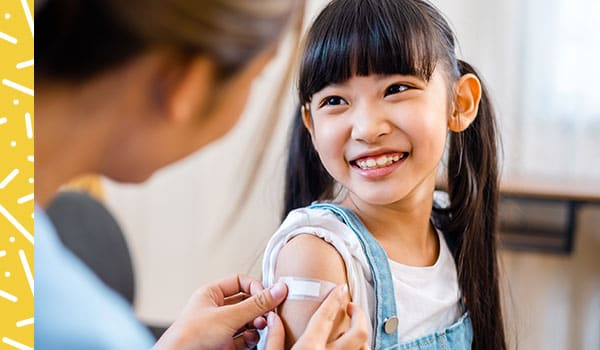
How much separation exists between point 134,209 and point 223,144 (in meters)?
0.24

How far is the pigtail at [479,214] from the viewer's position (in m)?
1.17

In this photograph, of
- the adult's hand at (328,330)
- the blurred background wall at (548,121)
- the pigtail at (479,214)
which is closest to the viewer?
the adult's hand at (328,330)

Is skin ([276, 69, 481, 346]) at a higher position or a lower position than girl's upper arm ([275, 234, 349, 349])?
higher

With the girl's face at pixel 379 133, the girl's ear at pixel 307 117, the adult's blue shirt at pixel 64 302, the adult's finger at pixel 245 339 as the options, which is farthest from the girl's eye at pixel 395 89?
the adult's blue shirt at pixel 64 302

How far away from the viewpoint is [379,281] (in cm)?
96

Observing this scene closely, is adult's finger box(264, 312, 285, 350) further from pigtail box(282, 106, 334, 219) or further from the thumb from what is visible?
pigtail box(282, 106, 334, 219)

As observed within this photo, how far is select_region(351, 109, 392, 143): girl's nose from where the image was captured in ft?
2.99

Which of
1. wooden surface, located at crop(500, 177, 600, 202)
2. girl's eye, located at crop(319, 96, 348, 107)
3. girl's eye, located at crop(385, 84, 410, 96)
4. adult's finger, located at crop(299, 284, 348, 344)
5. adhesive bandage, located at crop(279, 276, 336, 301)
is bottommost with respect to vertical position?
wooden surface, located at crop(500, 177, 600, 202)

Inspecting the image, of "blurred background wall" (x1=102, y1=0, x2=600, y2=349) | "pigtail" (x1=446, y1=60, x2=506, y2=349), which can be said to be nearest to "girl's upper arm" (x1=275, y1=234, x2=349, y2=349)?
"pigtail" (x1=446, y1=60, x2=506, y2=349)

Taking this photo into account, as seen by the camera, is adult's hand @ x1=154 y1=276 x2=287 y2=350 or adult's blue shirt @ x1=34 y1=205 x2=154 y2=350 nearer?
adult's hand @ x1=154 y1=276 x2=287 y2=350

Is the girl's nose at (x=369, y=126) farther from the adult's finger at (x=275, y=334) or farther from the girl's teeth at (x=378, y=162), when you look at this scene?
the adult's finger at (x=275, y=334)

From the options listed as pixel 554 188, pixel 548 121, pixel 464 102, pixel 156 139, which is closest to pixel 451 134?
pixel 464 102

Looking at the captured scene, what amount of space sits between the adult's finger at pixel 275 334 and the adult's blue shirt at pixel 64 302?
0.36 metres

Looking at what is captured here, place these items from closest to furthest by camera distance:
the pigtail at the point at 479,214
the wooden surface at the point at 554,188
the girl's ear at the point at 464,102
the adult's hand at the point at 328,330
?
the adult's hand at the point at 328,330 → the girl's ear at the point at 464,102 → the pigtail at the point at 479,214 → the wooden surface at the point at 554,188
